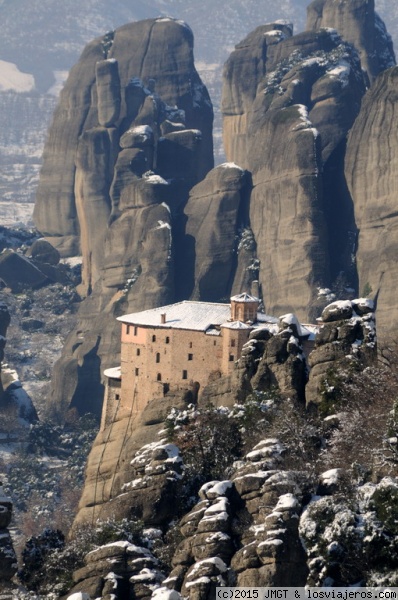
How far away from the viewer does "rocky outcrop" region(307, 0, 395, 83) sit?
193 m

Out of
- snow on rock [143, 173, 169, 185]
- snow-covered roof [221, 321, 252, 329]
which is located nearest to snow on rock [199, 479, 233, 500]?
snow-covered roof [221, 321, 252, 329]

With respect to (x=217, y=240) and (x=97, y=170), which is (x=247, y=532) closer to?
(x=217, y=240)

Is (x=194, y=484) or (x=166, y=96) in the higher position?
(x=166, y=96)

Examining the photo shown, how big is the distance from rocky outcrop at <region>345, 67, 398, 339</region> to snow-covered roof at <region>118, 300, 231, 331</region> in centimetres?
3646

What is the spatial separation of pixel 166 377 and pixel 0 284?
3250 inches

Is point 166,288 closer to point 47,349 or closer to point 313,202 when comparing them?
point 313,202

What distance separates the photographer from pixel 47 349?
18662cm

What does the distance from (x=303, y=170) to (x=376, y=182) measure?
6.02 metres

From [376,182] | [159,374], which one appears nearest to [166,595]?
[159,374]

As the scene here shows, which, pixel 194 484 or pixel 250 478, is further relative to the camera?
pixel 194 484

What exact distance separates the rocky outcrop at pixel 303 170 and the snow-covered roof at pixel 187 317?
3716 cm

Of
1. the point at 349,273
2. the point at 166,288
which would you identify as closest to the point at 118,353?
the point at 166,288

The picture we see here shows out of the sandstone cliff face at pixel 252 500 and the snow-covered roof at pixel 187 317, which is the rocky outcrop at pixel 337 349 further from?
the snow-covered roof at pixel 187 317

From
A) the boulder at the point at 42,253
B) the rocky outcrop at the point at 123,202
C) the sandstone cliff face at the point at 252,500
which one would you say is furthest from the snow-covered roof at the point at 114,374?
the boulder at the point at 42,253
